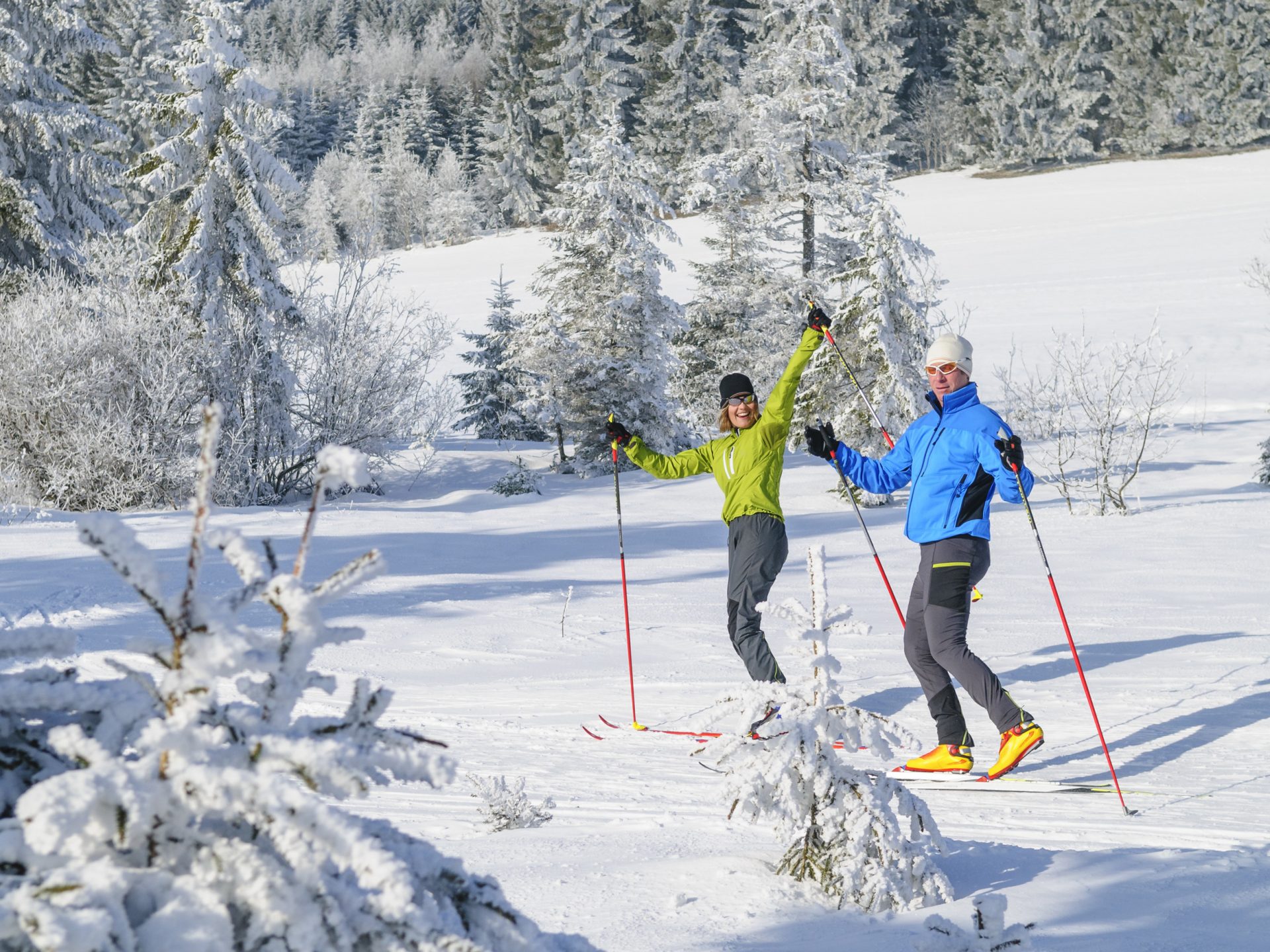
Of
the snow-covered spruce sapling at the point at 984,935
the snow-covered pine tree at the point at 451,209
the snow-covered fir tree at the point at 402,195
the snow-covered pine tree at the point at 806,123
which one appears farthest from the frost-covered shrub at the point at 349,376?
the snow-covered fir tree at the point at 402,195

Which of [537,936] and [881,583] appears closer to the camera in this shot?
[537,936]

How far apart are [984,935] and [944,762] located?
3.25m

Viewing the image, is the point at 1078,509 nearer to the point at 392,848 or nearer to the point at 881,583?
the point at 881,583

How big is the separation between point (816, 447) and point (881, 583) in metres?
5.16

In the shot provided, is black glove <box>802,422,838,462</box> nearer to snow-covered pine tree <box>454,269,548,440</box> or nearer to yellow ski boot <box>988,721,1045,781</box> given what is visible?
yellow ski boot <box>988,721,1045,781</box>

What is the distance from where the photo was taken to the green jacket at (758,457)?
5.96 m

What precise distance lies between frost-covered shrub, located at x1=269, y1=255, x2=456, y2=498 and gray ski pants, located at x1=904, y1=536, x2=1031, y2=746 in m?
→ 15.8

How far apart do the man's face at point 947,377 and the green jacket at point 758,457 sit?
0.75m

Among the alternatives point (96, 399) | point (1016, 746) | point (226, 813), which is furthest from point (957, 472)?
point (96, 399)

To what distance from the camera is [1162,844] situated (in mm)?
3844

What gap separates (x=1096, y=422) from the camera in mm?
16859

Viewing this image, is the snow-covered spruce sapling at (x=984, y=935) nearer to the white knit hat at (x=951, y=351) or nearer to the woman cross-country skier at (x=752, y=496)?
the white knit hat at (x=951, y=351)

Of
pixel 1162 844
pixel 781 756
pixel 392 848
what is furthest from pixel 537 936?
pixel 1162 844

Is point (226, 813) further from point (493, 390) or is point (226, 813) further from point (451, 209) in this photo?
point (451, 209)
